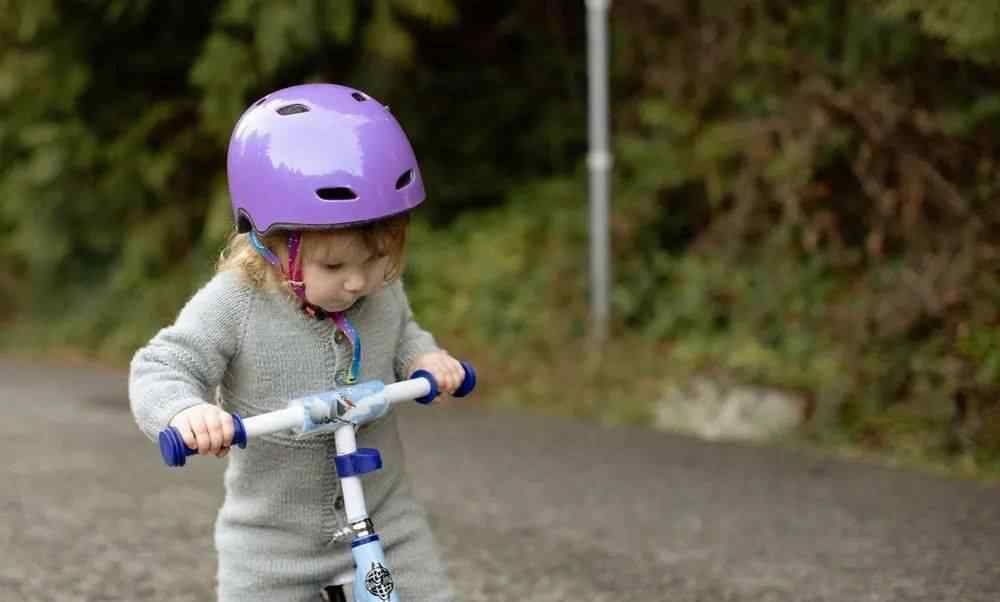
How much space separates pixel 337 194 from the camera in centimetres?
274

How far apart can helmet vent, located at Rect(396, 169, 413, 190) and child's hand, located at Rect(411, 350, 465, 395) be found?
0.41 metres

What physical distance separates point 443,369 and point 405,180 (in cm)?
42

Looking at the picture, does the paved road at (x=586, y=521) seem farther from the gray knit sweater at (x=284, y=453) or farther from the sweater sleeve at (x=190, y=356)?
the sweater sleeve at (x=190, y=356)

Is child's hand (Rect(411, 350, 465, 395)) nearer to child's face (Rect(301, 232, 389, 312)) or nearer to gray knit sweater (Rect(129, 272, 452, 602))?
gray knit sweater (Rect(129, 272, 452, 602))

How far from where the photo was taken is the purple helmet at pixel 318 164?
2740 millimetres

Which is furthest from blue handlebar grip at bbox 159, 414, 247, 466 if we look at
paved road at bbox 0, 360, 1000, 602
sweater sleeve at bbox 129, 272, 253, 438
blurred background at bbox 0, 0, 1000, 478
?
blurred background at bbox 0, 0, 1000, 478

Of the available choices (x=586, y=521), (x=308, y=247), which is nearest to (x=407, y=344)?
(x=308, y=247)

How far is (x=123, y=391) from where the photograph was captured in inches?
361

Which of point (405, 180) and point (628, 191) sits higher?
point (628, 191)

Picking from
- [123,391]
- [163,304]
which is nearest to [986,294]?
[123,391]

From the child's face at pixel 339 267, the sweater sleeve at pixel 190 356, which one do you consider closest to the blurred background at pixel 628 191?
the child's face at pixel 339 267

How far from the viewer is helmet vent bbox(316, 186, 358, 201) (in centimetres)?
274

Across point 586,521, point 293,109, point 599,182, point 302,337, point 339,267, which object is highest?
point 599,182

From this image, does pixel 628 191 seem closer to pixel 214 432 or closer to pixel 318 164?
pixel 318 164
